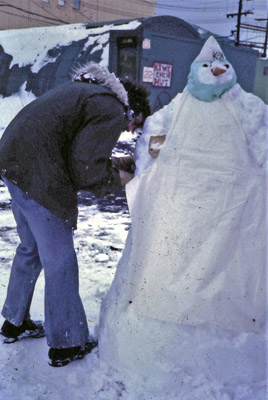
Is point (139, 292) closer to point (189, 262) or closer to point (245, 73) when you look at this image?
point (189, 262)

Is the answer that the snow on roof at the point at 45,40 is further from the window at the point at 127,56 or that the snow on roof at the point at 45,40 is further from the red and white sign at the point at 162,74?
the red and white sign at the point at 162,74

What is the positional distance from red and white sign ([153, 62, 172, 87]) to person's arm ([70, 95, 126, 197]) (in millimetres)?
10492

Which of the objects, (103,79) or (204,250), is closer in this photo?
(103,79)

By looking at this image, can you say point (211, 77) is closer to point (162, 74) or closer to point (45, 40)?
point (162, 74)

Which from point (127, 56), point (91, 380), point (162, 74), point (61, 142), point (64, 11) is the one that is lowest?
point (91, 380)

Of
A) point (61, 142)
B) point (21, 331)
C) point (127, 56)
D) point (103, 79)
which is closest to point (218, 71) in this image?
point (103, 79)

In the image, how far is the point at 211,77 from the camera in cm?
224

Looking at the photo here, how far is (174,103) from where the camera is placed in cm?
238

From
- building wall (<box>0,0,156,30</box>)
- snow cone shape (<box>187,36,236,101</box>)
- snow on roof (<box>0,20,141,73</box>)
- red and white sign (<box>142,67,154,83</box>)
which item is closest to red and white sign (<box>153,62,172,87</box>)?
red and white sign (<box>142,67,154,83</box>)

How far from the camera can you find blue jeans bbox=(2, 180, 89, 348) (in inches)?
79.4

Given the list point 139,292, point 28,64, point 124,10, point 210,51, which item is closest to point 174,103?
point 210,51

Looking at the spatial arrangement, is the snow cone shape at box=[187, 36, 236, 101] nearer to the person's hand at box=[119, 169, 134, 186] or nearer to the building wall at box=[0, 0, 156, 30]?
the person's hand at box=[119, 169, 134, 186]

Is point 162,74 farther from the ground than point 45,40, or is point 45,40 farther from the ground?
point 45,40

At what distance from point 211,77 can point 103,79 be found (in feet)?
1.95
